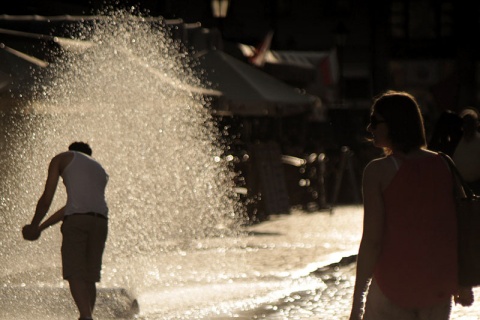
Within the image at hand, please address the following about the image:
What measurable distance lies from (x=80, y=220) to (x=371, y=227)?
168 inches

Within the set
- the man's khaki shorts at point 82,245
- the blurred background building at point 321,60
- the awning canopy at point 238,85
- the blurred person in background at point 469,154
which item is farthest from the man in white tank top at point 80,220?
the awning canopy at point 238,85

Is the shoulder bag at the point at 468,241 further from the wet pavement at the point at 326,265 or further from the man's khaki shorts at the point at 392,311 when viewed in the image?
the wet pavement at the point at 326,265

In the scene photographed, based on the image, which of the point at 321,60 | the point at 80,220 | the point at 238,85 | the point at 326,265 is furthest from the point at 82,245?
the point at 321,60

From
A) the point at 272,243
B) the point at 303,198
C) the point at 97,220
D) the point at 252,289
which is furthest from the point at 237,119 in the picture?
the point at 97,220

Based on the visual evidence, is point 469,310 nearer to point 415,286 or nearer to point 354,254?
point 354,254

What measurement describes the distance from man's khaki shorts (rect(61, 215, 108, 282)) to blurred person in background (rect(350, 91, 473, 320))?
4.17 m

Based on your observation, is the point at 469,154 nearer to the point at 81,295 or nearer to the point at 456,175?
the point at 81,295

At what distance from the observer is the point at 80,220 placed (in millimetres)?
9602

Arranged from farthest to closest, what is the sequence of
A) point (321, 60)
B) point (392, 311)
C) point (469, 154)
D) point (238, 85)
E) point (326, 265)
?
1. point (321, 60)
2. point (238, 85)
3. point (326, 265)
4. point (469, 154)
5. point (392, 311)

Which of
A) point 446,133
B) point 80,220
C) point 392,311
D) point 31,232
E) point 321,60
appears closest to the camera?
point 392,311

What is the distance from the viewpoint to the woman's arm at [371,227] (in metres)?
5.62

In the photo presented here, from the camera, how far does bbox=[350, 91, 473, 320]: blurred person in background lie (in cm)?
561

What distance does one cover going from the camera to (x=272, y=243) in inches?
739

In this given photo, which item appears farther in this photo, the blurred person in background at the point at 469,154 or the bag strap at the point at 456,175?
the blurred person in background at the point at 469,154
